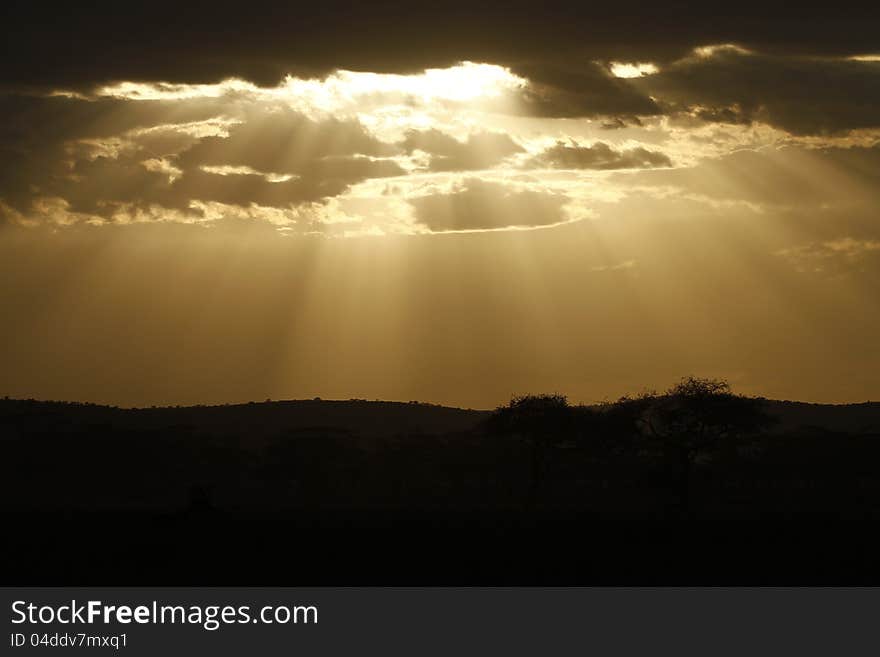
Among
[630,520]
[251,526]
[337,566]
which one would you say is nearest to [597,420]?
[630,520]

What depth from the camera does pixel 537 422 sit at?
13200 centimetres

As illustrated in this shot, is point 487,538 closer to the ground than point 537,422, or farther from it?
closer to the ground

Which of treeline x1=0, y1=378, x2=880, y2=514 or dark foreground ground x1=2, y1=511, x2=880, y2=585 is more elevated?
treeline x1=0, y1=378, x2=880, y2=514

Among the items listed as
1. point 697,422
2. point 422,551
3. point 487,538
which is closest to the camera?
point 422,551

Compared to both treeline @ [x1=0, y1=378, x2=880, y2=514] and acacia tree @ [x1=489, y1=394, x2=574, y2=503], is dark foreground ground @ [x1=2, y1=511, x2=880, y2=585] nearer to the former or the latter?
treeline @ [x1=0, y1=378, x2=880, y2=514]

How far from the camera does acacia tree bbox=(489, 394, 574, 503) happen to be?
431 feet

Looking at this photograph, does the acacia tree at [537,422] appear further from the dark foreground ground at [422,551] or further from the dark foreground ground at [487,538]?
the dark foreground ground at [422,551]

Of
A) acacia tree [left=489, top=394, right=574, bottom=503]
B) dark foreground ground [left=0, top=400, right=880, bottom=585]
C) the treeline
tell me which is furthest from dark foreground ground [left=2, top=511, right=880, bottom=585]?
acacia tree [left=489, top=394, right=574, bottom=503]

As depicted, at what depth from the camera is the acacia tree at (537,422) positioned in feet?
431

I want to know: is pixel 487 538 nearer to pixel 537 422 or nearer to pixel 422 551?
pixel 422 551

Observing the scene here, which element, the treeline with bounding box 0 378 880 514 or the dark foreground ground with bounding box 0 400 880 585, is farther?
the treeline with bounding box 0 378 880 514

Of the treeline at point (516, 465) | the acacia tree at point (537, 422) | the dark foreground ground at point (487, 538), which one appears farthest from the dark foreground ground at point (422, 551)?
the acacia tree at point (537, 422)

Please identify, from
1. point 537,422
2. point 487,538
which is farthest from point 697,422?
point 487,538
